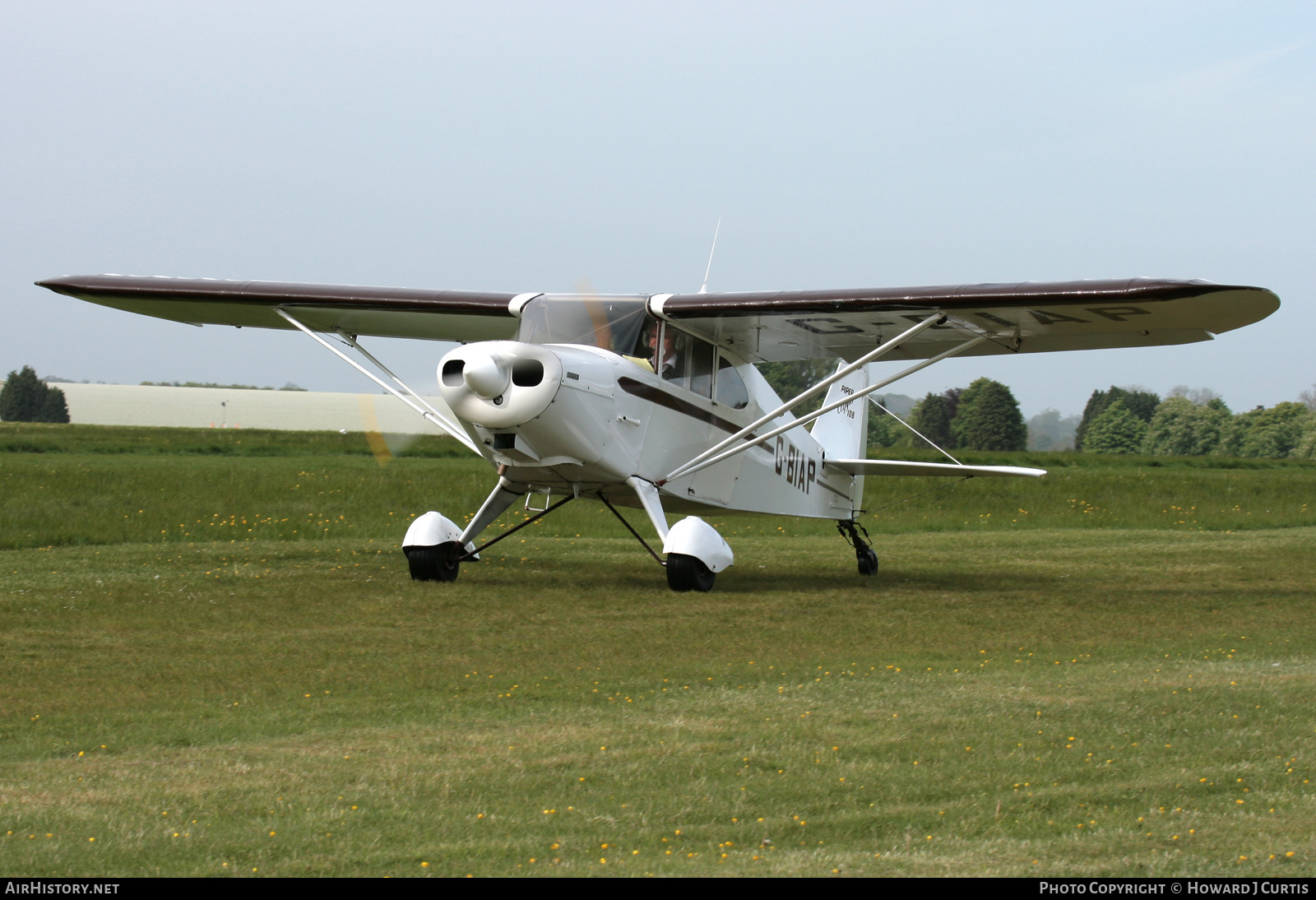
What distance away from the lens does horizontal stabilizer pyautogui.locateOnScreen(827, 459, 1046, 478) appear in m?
14.2

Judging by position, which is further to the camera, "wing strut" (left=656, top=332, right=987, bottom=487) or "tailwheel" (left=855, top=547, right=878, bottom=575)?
"tailwheel" (left=855, top=547, right=878, bottom=575)

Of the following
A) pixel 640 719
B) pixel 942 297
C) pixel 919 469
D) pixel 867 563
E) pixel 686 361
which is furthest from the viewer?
pixel 867 563

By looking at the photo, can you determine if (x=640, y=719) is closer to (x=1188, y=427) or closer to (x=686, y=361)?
(x=686, y=361)

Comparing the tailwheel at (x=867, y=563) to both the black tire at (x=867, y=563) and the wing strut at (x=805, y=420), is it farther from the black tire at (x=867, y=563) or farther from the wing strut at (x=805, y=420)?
the wing strut at (x=805, y=420)

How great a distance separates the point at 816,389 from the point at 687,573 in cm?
231

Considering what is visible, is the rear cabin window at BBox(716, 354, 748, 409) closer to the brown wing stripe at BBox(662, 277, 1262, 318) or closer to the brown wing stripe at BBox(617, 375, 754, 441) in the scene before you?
the brown wing stripe at BBox(617, 375, 754, 441)

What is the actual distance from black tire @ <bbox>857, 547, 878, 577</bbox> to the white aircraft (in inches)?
54.1

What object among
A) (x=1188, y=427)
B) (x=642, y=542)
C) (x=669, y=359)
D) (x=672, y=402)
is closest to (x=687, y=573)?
(x=642, y=542)

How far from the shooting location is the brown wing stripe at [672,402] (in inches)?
470

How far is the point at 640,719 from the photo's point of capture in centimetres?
644

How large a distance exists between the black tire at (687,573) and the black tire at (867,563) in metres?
4.16

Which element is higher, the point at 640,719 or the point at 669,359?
the point at 669,359

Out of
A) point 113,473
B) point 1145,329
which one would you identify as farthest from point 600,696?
point 113,473

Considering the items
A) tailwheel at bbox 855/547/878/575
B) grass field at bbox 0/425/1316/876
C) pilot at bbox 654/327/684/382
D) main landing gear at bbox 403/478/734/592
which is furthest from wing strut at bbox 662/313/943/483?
tailwheel at bbox 855/547/878/575
